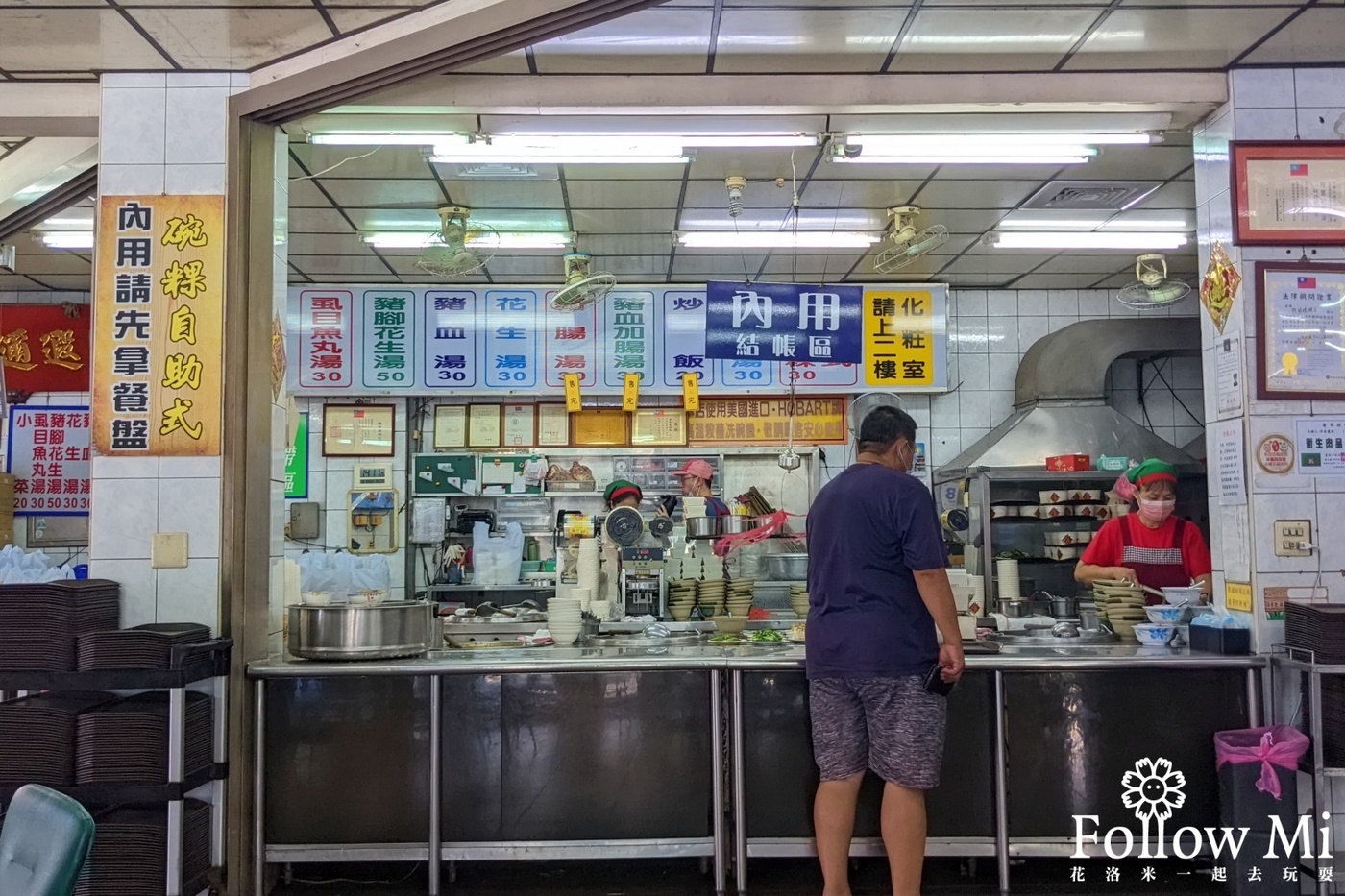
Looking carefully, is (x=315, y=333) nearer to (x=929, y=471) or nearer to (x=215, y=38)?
(x=215, y=38)

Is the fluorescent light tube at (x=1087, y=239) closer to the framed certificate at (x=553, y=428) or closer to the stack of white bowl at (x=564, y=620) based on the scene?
the framed certificate at (x=553, y=428)

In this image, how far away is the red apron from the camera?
517 cm

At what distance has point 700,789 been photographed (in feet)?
13.6

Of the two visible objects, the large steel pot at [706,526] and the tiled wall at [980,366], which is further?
the tiled wall at [980,366]

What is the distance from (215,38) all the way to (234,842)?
10.3 ft

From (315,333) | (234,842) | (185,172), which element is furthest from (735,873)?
(315,333)

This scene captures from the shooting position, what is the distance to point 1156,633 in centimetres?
442

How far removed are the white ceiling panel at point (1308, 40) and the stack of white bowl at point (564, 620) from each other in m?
3.87

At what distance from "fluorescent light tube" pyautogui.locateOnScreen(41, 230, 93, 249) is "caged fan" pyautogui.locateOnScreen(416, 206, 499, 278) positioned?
236 cm

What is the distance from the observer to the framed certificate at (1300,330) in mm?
4234

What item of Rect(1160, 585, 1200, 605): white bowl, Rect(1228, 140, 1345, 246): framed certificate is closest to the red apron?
Rect(1160, 585, 1200, 605): white bowl

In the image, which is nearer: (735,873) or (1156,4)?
(1156,4)

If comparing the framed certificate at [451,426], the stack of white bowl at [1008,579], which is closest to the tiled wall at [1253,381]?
the stack of white bowl at [1008,579]

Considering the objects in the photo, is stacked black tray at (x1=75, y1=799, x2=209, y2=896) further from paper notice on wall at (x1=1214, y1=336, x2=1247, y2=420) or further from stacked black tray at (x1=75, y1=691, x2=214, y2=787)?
paper notice on wall at (x1=1214, y1=336, x2=1247, y2=420)
